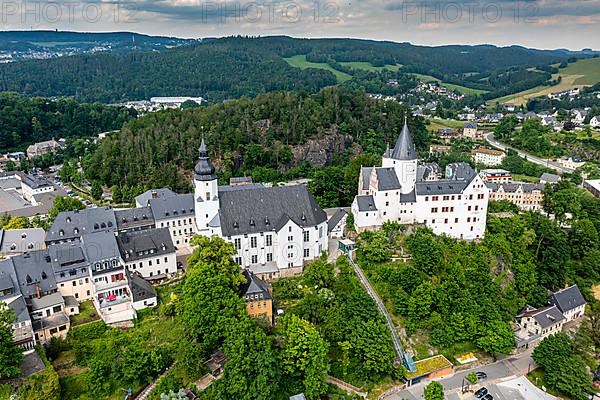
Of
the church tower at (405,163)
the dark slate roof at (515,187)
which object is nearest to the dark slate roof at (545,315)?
the church tower at (405,163)

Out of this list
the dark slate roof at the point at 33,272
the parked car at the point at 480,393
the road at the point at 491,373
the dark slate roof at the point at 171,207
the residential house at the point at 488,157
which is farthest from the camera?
the residential house at the point at 488,157

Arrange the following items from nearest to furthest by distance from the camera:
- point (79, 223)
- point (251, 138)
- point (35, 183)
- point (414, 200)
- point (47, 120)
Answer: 1. point (79, 223)
2. point (414, 200)
3. point (35, 183)
4. point (251, 138)
5. point (47, 120)

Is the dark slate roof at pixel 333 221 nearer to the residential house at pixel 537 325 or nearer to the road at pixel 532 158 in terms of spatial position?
the residential house at pixel 537 325

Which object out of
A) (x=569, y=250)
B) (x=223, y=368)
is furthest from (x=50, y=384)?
(x=569, y=250)

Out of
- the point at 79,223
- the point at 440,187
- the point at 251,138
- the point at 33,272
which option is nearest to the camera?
the point at 33,272

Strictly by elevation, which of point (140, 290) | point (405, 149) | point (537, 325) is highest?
point (405, 149)

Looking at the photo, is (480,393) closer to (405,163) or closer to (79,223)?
(405,163)

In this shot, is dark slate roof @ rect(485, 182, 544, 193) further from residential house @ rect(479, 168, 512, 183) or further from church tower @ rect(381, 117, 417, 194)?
church tower @ rect(381, 117, 417, 194)

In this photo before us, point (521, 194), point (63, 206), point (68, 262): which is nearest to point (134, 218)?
point (68, 262)
